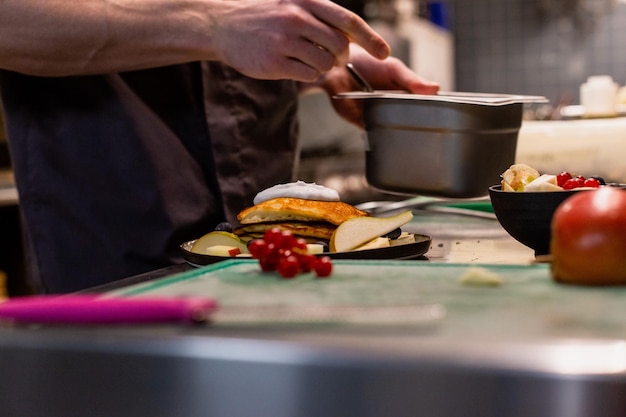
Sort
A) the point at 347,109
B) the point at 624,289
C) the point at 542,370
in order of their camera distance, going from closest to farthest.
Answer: the point at 542,370 < the point at 624,289 < the point at 347,109

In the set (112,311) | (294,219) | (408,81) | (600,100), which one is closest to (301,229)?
(294,219)

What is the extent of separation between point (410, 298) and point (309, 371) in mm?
152

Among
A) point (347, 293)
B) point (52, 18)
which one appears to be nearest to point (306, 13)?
point (52, 18)

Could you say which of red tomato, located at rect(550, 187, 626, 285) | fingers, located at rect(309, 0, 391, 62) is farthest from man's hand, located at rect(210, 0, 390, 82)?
red tomato, located at rect(550, 187, 626, 285)

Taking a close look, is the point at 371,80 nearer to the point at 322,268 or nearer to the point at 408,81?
the point at 408,81

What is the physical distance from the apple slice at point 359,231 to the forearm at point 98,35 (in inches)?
16.1

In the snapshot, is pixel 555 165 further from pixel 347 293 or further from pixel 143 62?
pixel 347 293

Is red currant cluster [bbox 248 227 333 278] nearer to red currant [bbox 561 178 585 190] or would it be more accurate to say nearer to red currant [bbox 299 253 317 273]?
red currant [bbox 299 253 317 273]

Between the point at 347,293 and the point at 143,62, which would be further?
the point at 143,62

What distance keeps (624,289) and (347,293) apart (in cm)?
19

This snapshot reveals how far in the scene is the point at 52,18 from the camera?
113cm

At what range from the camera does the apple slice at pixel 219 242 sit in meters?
0.90

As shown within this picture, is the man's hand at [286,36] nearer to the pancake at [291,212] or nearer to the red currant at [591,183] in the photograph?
the pancake at [291,212]

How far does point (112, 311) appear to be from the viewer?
51 cm
